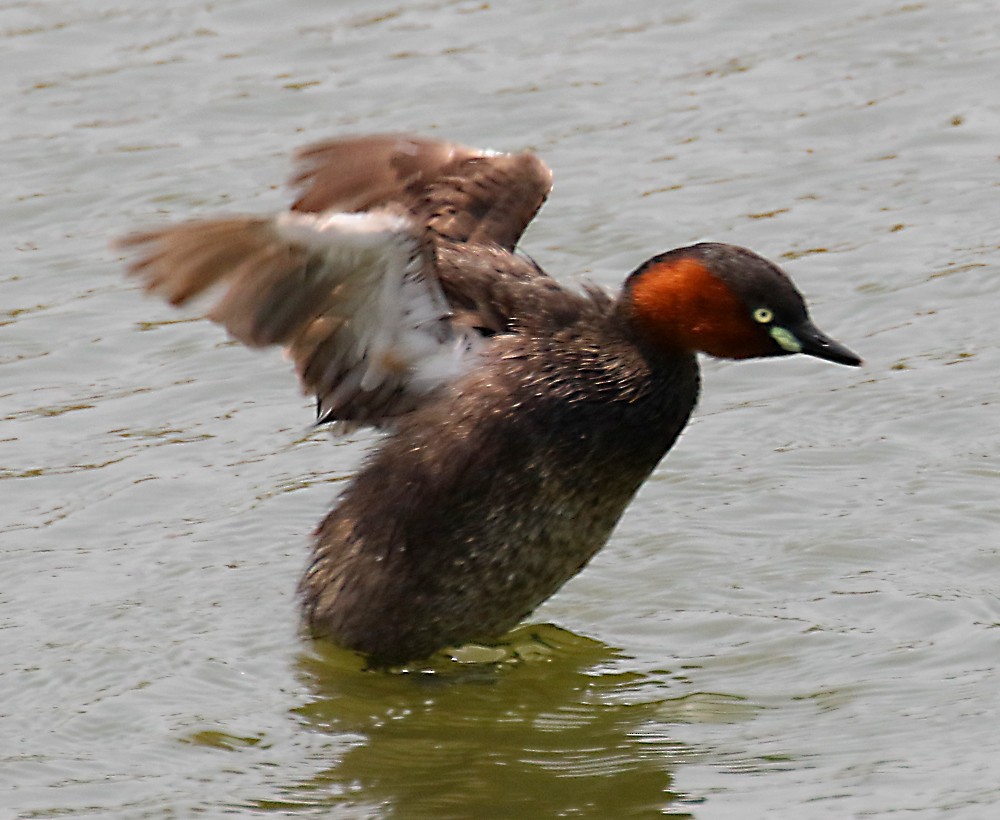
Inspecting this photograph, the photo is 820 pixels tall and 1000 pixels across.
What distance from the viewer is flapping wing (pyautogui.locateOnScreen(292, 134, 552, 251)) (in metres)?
7.78

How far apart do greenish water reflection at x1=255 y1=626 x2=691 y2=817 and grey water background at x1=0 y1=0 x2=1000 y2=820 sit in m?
0.02

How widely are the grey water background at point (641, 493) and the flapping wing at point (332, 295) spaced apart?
769mm

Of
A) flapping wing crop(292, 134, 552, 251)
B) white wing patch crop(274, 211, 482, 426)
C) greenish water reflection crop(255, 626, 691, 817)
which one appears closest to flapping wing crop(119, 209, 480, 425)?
white wing patch crop(274, 211, 482, 426)

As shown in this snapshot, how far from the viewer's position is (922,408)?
8.70 metres

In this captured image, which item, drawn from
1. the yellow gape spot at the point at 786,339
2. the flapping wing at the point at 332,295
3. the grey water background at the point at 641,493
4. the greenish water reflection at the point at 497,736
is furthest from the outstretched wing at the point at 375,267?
the greenish water reflection at the point at 497,736

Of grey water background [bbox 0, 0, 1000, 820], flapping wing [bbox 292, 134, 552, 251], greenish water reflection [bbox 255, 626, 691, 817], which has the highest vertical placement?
flapping wing [bbox 292, 134, 552, 251]

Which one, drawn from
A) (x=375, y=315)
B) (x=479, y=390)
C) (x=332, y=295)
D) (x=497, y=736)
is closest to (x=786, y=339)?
(x=479, y=390)

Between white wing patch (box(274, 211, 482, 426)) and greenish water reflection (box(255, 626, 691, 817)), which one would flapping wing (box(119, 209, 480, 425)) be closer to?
white wing patch (box(274, 211, 482, 426))

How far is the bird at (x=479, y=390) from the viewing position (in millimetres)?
6938

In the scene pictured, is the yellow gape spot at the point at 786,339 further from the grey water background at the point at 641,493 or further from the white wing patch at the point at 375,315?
the white wing patch at the point at 375,315

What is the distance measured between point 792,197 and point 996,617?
11.9 feet

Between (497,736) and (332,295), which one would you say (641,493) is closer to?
(497,736)

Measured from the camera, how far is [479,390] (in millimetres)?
7105

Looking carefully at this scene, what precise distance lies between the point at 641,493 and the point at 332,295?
78.1 inches
